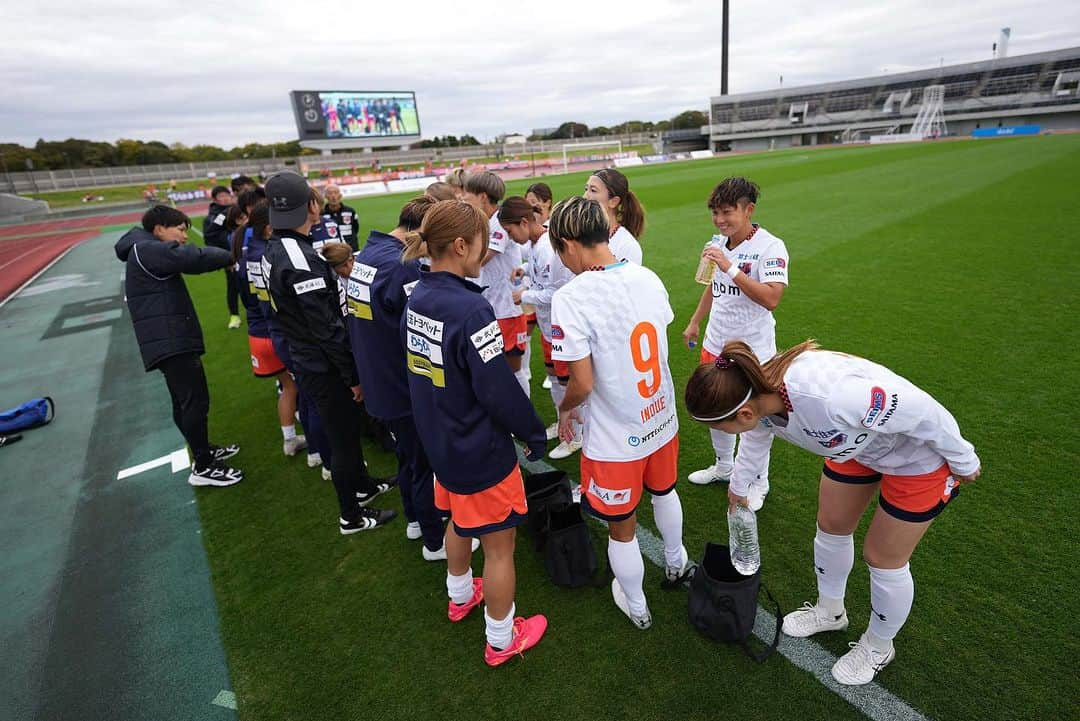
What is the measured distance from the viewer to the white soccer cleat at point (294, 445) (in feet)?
16.2

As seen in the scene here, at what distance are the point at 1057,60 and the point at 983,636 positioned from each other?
73.8m

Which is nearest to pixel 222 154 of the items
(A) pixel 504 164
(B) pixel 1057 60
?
(A) pixel 504 164

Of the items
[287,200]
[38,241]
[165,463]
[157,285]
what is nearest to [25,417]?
[165,463]

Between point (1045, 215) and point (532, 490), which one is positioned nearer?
point (532, 490)

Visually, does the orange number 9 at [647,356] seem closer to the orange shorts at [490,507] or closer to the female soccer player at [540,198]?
the orange shorts at [490,507]

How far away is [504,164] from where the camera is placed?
4641 cm

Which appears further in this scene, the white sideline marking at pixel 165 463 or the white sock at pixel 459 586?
the white sideline marking at pixel 165 463

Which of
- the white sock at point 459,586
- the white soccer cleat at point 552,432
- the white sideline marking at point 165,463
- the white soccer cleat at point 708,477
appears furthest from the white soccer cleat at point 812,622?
the white sideline marking at point 165,463

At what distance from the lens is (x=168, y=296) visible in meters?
4.11

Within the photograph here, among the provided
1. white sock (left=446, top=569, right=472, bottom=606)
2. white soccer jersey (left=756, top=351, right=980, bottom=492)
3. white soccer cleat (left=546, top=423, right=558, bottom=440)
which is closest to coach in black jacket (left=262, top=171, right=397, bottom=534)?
white sock (left=446, top=569, right=472, bottom=606)

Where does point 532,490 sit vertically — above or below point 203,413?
below

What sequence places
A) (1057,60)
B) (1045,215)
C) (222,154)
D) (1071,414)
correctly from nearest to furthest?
(1071,414) → (1045,215) → (1057,60) → (222,154)

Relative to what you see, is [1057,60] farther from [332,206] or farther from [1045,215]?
[332,206]

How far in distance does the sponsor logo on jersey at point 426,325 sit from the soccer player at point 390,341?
477mm
